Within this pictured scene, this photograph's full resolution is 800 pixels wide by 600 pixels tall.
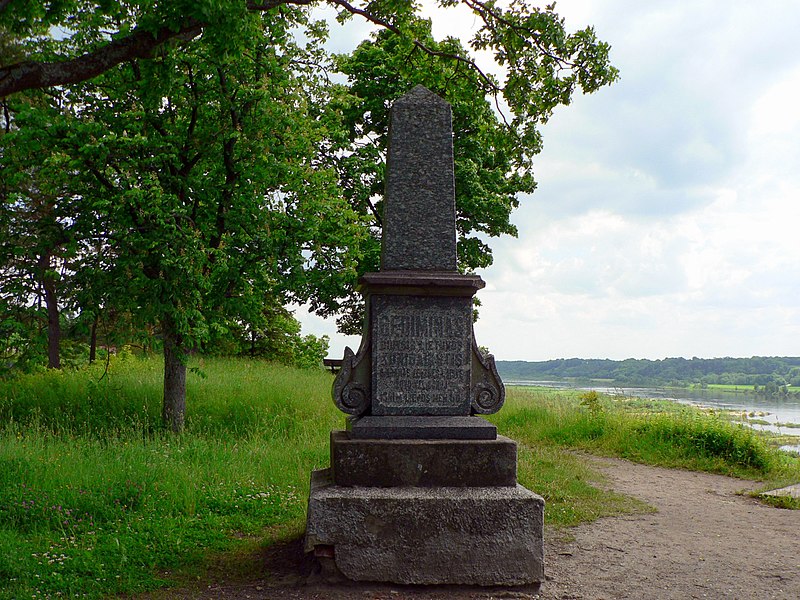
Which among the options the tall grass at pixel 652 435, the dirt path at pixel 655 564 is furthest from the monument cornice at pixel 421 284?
the tall grass at pixel 652 435

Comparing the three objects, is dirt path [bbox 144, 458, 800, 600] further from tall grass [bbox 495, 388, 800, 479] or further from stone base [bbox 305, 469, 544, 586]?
tall grass [bbox 495, 388, 800, 479]

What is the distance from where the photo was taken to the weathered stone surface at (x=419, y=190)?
5.88 meters

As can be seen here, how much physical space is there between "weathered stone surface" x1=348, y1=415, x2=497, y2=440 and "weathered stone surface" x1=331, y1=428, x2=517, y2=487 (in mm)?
87

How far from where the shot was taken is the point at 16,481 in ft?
24.2

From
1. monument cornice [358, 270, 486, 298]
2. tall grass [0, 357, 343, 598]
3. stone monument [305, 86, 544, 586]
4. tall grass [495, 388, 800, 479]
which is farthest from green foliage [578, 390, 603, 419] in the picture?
monument cornice [358, 270, 486, 298]

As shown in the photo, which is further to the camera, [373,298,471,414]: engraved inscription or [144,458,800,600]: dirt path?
[373,298,471,414]: engraved inscription

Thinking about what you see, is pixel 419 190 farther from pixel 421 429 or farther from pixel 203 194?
pixel 203 194

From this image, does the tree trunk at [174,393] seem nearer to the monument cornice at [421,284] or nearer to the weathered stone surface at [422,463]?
the monument cornice at [421,284]

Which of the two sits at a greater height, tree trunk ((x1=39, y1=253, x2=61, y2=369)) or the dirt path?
tree trunk ((x1=39, y1=253, x2=61, y2=369))

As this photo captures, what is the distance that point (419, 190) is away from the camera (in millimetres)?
5965

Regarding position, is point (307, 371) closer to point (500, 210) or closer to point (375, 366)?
point (500, 210)

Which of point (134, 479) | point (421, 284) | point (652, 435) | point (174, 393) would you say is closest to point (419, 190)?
point (421, 284)

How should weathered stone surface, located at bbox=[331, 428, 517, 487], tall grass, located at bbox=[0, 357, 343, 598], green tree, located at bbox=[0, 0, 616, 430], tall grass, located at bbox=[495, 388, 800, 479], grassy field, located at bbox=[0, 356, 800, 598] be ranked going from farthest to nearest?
tall grass, located at bbox=[495, 388, 800, 479] → green tree, located at bbox=[0, 0, 616, 430] → grassy field, located at bbox=[0, 356, 800, 598] → tall grass, located at bbox=[0, 357, 343, 598] → weathered stone surface, located at bbox=[331, 428, 517, 487]

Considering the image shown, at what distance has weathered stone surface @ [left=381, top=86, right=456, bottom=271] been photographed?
19.3ft
